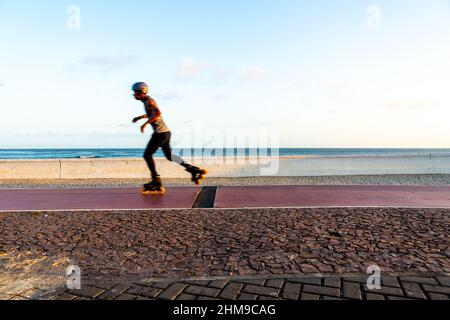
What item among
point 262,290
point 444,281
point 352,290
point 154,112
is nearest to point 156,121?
point 154,112

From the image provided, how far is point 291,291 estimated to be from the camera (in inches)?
122

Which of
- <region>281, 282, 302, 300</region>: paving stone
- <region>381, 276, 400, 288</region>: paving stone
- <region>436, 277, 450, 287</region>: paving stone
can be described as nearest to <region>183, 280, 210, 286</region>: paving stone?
<region>281, 282, 302, 300</region>: paving stone

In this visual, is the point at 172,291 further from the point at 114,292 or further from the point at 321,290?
the point at 321,290

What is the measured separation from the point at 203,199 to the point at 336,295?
6.13 metres

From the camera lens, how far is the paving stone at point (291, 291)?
9.79ft

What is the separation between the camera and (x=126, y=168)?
14961mm

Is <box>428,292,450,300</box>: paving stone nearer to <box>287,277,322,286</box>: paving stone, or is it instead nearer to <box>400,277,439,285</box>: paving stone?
<box>400,277,439,285</box>: paving stone

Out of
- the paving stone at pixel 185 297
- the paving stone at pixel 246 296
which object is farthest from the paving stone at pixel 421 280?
the paving stone at pixel 185 297

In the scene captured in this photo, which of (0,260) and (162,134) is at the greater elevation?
(162,134)

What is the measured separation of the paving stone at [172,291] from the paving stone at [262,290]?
619 millimetres

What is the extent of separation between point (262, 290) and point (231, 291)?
291 millimetres

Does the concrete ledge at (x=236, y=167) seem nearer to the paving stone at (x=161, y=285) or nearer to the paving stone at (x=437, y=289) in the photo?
the paving stone at (x=161, y=285)
